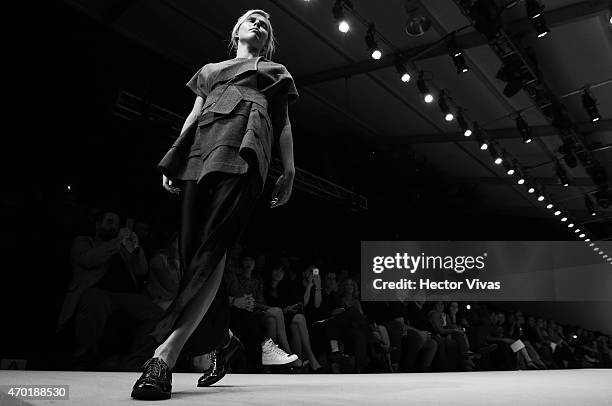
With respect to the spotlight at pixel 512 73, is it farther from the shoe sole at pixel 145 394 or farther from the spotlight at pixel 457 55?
the shoe sole at pixel 145 394

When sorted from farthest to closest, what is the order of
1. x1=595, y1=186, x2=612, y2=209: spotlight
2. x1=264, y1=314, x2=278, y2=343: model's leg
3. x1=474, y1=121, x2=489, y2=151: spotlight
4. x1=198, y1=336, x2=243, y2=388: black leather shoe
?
1. x1=595, y1=186, x2=612, y2=209: spotlight
2. x1=474, y1=121, x2=489, y2=151: spotlight
3. x1=264, y1=314, x2=278, y2=343: model's leg
4. x1=198, y1=336, x2=243, y2=388: black leather shoe

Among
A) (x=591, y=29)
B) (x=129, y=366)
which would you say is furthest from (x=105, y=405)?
(x=591, y=29)

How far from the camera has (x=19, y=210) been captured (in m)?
3.68

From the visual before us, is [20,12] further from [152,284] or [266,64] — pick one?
[266,64]

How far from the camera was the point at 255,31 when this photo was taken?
5.26 ft

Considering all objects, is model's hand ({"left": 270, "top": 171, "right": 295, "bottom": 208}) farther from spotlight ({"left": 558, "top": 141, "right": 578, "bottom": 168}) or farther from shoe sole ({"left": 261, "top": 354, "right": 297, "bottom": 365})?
spotlight ({"left": 558, "top": 141, "right": 578, "bottom": 168})

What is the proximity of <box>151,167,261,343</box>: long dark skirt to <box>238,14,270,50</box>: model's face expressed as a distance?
18.7 inches

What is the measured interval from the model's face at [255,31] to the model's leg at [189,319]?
0.67 meters

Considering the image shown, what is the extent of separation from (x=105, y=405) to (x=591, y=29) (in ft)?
18.2

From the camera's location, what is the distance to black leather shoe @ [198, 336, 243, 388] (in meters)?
1.60

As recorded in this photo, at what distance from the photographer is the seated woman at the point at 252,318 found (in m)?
3.99

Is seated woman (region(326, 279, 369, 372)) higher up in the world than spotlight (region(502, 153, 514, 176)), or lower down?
lower down

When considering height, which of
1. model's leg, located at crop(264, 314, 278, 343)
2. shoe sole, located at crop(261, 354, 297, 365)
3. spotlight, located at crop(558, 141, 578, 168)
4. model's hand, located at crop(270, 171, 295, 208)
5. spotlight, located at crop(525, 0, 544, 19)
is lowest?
shoe sole, located at crop(261, 354, 297, 365)

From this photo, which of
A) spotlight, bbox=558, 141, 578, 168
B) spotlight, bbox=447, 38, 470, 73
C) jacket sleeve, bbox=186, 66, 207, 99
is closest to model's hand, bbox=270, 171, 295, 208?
jacket sleeve, bbox=186, 66, 207, 99
